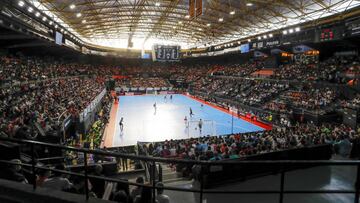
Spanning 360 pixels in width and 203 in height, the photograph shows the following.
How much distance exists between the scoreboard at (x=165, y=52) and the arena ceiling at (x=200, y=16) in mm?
4494

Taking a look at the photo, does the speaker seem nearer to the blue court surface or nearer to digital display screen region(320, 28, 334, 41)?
the blue court surface

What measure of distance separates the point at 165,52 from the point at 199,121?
790 inches

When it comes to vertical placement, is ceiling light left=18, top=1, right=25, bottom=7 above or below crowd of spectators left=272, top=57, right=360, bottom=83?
above

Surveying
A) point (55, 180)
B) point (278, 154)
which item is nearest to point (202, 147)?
point (278, 154)

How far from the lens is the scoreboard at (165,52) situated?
39281mm

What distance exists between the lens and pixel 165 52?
3984cm

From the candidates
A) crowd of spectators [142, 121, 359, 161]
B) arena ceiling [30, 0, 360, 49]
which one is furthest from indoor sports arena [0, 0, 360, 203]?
arena ceiling [30, 0, 360, 49]

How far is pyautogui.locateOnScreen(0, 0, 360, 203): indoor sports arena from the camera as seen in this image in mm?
3355

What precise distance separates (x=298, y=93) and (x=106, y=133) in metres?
22.2

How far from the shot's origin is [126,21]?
41094 mm

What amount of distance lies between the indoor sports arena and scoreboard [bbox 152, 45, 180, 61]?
9.5 inches

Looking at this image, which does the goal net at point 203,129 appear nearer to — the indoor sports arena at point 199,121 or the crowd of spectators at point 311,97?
the indoor sports arena at point 199,121

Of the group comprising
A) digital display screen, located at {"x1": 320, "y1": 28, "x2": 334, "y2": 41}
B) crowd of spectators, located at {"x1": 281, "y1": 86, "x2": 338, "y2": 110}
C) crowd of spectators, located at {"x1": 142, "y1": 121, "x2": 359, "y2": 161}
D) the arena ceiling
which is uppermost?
the arena ceiling

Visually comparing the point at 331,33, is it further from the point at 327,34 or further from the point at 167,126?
the point at 167,126
